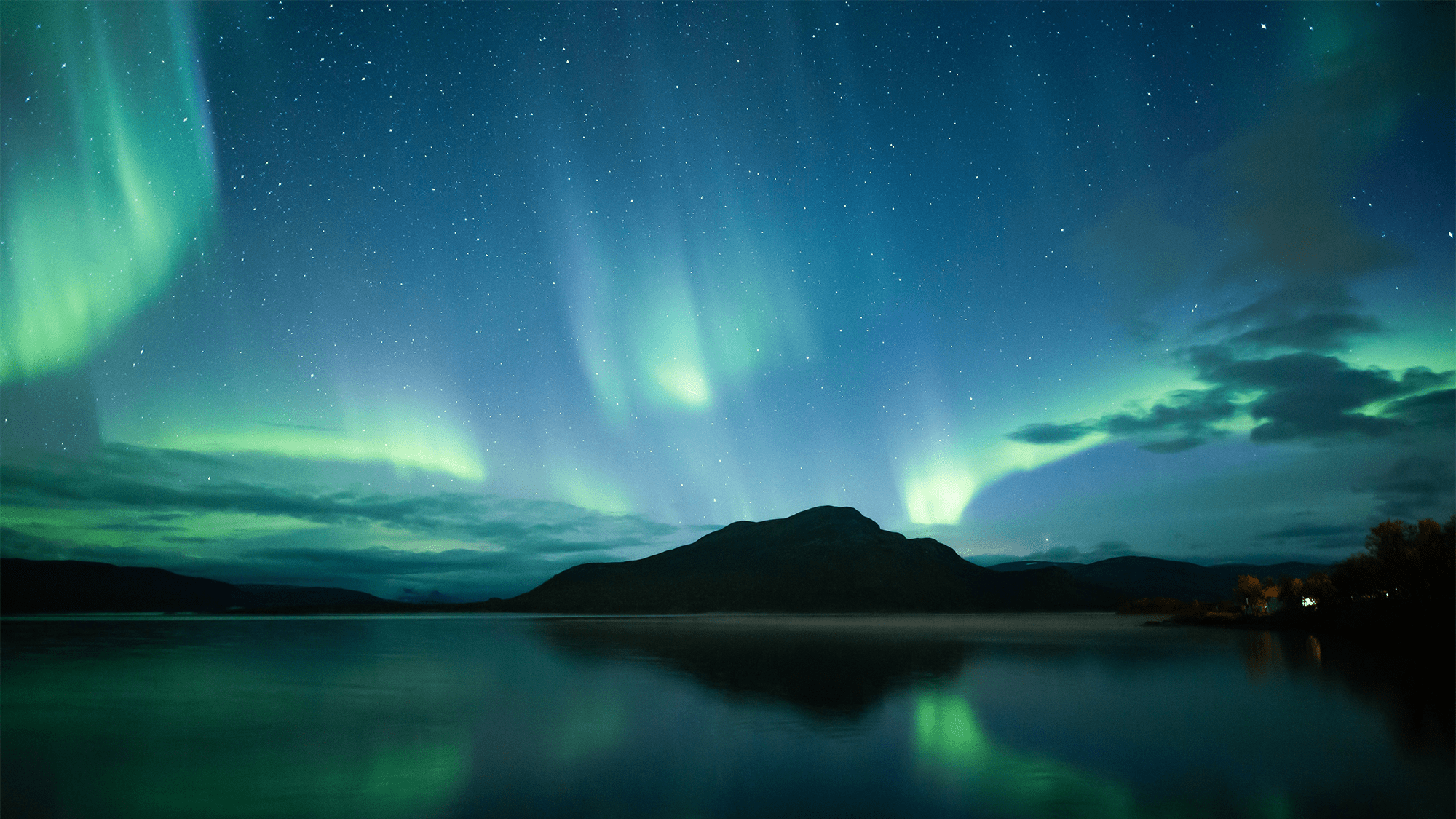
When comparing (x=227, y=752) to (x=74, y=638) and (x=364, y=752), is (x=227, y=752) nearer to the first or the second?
(x=364, y=752)

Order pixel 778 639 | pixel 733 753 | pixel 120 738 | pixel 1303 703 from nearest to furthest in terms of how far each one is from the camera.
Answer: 1. pixel 733 753
2. pixel 120 738
3. pixel 1303 703
4. pixel 778 639

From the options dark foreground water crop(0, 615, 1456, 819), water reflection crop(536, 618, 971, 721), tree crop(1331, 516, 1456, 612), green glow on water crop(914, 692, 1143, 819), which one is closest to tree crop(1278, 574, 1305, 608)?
tree crop(1331, 516, 1456, 612)

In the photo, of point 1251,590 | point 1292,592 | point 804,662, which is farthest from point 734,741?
point 1251,590

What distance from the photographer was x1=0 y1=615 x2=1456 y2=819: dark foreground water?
1246cm

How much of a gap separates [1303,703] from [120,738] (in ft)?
102

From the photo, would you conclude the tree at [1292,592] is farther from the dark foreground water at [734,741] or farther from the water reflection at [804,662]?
the dark foreground water at [734,741]

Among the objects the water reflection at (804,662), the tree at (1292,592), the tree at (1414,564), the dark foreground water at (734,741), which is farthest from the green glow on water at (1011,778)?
the tree at (1292,592)

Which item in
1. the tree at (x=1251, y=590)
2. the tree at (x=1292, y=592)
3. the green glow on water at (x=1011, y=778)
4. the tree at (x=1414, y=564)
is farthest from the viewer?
the tree at (x=1251, y=590)

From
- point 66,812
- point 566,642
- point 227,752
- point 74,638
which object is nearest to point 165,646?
point 74,638

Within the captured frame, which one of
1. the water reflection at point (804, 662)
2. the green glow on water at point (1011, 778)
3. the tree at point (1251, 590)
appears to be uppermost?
the tree at point (1251, 590)

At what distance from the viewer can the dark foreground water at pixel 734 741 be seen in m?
12.5

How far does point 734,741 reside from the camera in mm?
17016

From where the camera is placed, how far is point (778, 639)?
6059 cm

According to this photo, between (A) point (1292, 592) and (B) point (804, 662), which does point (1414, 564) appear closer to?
(A) point (1292, 592)
